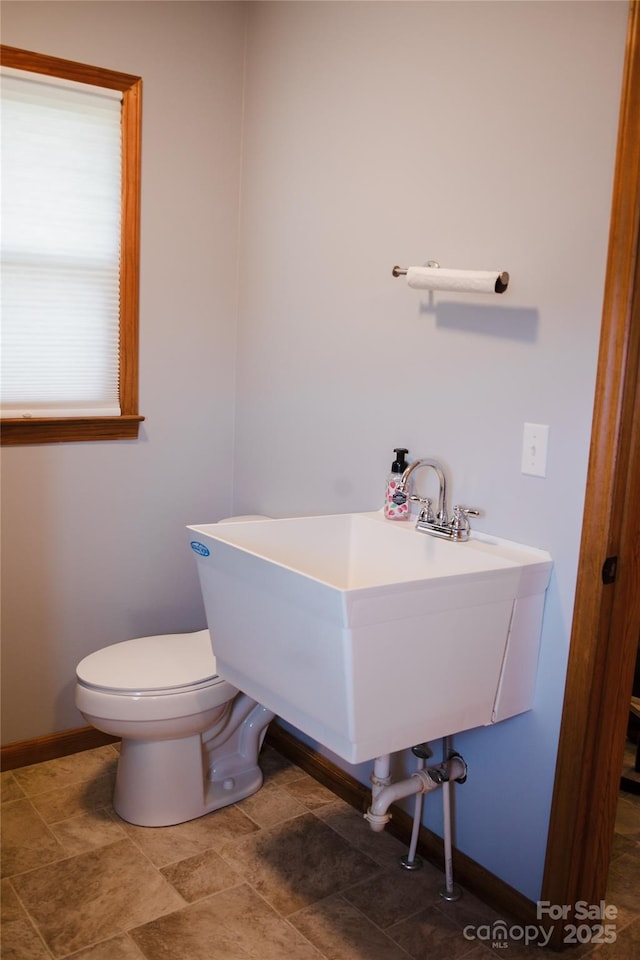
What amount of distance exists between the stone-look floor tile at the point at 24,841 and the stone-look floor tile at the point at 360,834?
726 millimetres

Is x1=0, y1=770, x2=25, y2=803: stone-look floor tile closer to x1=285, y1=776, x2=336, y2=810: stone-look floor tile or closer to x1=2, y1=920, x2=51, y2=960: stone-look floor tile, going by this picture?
x1=2, y1=920, x2=51, y2=960: stone-look floor tile

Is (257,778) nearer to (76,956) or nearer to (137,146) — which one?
(76,956)

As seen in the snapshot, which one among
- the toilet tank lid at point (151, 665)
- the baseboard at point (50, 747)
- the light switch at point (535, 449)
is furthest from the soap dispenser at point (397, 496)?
the baseboard at point (50, 747)

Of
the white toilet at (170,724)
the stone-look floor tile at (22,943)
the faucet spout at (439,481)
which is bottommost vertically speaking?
the stone-look floor tile at (22,943)

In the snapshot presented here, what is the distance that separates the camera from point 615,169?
1.71 m

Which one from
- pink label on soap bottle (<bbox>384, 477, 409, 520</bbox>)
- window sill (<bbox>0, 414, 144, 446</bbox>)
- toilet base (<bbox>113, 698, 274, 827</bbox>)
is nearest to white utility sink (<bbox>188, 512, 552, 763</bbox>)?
pink label on soap bottle (<bbox>384, 477, 409, 520</bbox>)

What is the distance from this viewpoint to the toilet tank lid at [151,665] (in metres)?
2.30

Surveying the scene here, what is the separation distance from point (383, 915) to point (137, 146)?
87.6 inches

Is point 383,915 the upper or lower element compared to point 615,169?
lower

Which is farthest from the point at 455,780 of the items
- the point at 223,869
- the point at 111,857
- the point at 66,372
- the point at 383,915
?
the point at 66,372

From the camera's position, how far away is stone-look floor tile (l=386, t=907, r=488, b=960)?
194 centimetres

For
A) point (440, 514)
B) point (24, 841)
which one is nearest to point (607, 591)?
point (440, 514)

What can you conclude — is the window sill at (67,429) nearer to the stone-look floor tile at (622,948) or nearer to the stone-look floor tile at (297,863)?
the stone-look floor tile at (297,863)

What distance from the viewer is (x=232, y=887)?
215 cm
